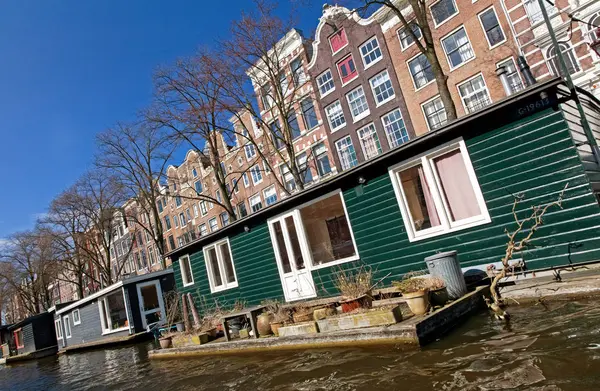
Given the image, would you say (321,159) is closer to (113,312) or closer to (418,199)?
(113,312)

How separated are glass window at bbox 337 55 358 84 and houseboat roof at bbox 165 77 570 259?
1659 cm

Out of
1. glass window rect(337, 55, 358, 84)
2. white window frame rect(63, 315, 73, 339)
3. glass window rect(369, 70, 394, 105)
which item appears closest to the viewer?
glass window rect(369, 70, 394, 105)

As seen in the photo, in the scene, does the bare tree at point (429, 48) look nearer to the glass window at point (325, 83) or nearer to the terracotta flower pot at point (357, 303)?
the terracotta flower pot at point (357, 303)

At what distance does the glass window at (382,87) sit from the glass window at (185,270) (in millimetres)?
15063

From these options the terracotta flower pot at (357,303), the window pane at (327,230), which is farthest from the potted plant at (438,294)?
the window pane at (327,230)

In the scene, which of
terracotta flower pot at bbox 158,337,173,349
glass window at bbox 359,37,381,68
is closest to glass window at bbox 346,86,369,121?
glass window at bbox 359,37,381,68

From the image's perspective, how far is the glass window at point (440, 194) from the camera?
7.38 m

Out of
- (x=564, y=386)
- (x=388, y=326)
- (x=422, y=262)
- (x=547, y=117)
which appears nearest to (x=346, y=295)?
(x=388, y=326)

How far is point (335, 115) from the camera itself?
25.9m

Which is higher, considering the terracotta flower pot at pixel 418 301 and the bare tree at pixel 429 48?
the bare tree at pixel 429 48

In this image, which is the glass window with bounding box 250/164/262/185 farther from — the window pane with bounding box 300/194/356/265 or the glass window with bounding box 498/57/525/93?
the window pane with bounding box 300/194/356/265

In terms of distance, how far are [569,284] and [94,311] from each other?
26.6 meters

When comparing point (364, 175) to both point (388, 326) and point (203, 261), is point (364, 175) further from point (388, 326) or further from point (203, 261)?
point (203, 261)

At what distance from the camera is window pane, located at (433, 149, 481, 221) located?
7438 mm
